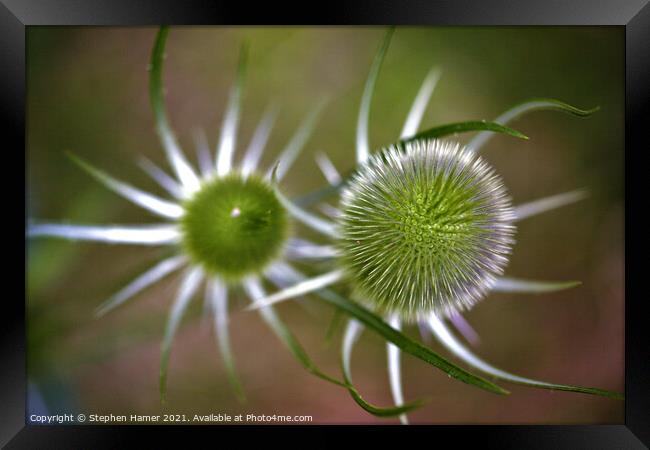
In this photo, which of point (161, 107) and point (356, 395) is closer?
point (356, 395)

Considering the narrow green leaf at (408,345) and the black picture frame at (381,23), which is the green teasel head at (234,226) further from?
the black picture frame at (381,23)

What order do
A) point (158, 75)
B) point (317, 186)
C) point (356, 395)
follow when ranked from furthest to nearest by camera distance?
point (317, 186), point (158, 75), point (356, 395)

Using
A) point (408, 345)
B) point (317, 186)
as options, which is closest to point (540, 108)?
point (408, 345)

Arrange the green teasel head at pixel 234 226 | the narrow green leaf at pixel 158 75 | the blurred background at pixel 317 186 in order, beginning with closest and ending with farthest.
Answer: the narrow green leaf at pixel 158 75, the green teasel head at pixel 234 226, the blurred background at pixel 317 186

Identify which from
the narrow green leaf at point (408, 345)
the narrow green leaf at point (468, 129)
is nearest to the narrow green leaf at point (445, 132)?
the narrow green leaf at point (468, 129)

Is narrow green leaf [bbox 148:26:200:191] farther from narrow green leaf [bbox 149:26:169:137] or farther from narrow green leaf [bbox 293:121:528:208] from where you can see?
narrow green leaf [bbox 293:121:528:208]

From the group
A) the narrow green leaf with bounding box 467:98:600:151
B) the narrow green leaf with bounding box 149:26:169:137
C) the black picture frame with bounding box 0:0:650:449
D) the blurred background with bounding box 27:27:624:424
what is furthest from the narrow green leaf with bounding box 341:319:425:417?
the narrow green leaf with bounding box 149:26:169:137

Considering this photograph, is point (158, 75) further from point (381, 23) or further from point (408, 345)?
point (408, 345)
